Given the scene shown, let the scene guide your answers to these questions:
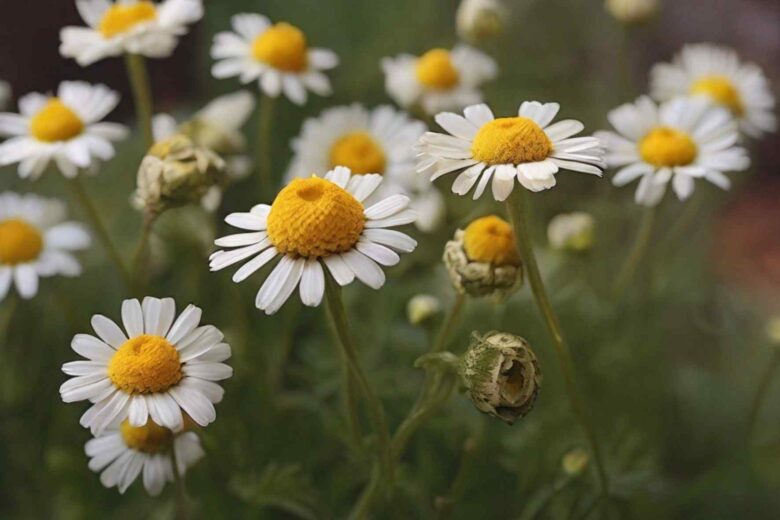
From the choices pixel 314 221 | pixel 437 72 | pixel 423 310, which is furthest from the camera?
pixel 437 72

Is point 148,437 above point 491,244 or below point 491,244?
below

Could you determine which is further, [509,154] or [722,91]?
[722,91]

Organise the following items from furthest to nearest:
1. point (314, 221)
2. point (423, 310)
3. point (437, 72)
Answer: point (437, 72) < point (423, 310) < point (314, 221)

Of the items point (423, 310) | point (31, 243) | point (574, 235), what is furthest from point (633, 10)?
point (31, 243)

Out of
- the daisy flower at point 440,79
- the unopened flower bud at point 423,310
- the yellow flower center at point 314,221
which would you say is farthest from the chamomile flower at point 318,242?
the daisy flower at point 440,79

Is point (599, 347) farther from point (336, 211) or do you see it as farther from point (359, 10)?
point (359, 10)

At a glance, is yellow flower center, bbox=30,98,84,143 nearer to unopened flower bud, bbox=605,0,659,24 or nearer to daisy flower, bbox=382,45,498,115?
daisy flower, bbox=382,45,498,115

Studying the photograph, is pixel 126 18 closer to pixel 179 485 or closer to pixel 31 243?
pixel 31 243

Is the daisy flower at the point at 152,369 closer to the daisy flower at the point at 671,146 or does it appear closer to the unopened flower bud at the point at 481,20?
the daisy flower at the point at 671,146
